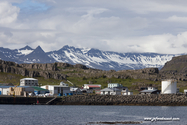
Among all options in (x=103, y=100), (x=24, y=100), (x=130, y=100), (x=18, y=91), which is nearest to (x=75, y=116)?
(x=103, y=100)

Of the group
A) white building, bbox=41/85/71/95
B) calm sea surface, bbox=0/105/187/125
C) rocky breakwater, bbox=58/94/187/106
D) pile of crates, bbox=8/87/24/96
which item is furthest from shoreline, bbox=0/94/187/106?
calm sea surface, bbox=0/105/187/125

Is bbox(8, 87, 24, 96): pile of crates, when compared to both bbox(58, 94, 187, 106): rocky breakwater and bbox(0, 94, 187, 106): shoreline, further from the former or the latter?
bbox(58, 94, 187, 106): rocky breakwater

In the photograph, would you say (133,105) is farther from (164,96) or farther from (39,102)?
(39,102)

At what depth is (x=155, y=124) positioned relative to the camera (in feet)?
264

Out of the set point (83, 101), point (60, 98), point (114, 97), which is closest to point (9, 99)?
point (60, 98)

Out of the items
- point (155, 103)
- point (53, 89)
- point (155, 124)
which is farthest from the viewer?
point (53, 89)

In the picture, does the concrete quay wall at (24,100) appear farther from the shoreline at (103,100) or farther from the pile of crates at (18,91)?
the pile of crates at (18,91)

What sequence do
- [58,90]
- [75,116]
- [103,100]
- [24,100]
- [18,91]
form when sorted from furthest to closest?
[58,90] < [18,91] < [103,100] < [24,100] < [75,116]

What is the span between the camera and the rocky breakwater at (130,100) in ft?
475

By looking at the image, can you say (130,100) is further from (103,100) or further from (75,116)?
(75,116)

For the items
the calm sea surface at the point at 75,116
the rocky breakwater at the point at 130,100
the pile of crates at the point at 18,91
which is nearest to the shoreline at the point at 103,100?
the rocky breakwater at the point at 130,100

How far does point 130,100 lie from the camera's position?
5901 inches

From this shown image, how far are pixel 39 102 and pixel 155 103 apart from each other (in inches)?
2005

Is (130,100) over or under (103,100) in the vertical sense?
under
